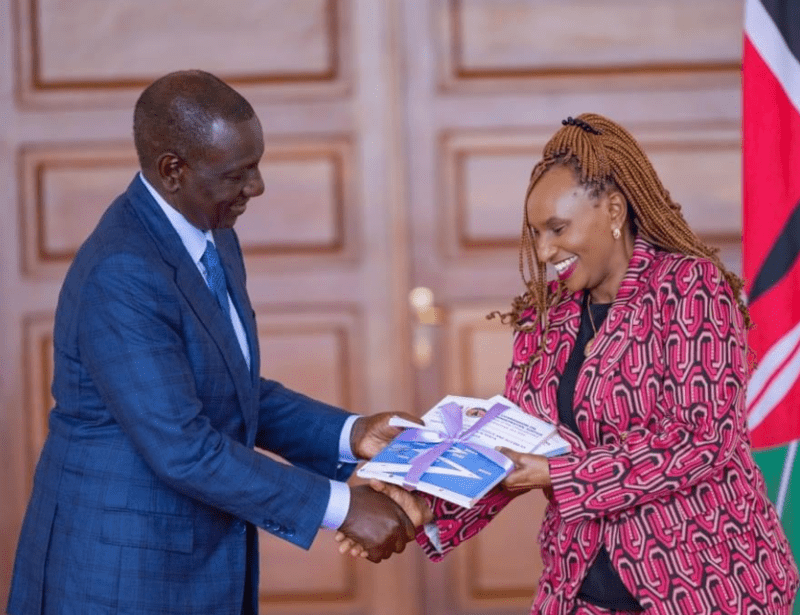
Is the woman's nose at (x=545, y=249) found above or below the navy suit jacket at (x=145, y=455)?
above

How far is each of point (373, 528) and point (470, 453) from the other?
0.28 metres

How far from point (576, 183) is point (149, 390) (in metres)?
0.93

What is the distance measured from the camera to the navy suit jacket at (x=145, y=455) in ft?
7.72

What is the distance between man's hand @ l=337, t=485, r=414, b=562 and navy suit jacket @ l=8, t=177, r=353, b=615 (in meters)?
0.08

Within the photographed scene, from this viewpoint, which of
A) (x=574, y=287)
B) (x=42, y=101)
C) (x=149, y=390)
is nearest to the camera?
(x=149, y=390)

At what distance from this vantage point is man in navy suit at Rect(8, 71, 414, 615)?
2.36 meters

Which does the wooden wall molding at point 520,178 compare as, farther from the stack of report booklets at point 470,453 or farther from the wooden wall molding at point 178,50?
the stack of report booklets at point 470,453

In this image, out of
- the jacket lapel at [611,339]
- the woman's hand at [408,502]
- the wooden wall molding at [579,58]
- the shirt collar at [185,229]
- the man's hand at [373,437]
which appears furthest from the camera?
the wooden wall molding at [579,58]

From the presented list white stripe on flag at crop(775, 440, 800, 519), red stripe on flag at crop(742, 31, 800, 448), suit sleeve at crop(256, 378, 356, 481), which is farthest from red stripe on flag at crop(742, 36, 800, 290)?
suit sleeve at crop(256, 378, 356, 481)

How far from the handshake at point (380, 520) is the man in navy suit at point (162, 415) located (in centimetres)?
2

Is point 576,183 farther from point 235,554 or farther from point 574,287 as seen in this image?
point 235,554

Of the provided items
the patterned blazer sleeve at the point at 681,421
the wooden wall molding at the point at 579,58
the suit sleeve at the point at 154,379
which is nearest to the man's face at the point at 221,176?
the suit sleeve at the point at 154,379

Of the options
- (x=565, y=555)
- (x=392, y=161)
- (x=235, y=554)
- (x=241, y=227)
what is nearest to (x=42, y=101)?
(x=241, y=227)

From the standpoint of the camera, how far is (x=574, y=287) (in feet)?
8.22
